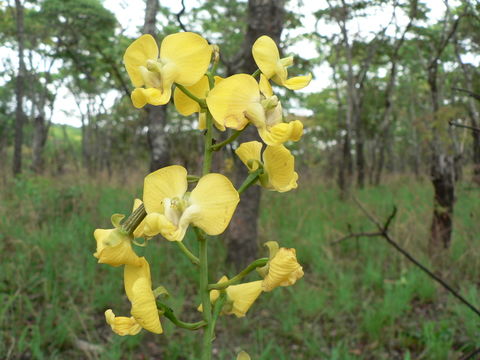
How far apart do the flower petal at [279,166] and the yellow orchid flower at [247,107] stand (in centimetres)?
4

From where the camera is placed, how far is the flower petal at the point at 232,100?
0.83 meters

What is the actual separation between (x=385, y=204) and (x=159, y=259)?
3.34m

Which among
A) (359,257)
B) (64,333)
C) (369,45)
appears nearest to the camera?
(64,333)

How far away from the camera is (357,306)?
127 inches

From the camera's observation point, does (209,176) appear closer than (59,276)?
Yes

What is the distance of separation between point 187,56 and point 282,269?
0.47m

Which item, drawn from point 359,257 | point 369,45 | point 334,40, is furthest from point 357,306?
point 334,40

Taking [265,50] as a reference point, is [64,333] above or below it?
below

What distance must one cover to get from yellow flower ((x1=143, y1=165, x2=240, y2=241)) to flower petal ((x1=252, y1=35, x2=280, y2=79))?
264 mm

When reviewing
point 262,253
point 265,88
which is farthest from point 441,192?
point 265,88

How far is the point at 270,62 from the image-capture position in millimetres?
901

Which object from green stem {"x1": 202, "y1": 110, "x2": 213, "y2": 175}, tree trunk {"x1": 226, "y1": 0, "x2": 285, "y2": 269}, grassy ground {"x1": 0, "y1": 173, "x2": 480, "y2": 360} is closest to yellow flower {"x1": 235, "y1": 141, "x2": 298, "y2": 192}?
green stem {"x1": 202, "y1": 110, "x2": 213, "y2": 175}

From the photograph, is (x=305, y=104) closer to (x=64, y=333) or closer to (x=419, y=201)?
(x=419, y=201)

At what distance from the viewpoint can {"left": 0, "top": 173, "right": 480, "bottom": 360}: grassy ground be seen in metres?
2.62
